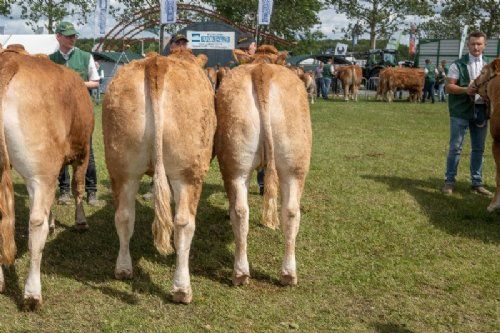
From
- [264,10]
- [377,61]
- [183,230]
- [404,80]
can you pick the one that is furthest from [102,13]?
[183,230]

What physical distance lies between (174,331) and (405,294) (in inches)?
76.1

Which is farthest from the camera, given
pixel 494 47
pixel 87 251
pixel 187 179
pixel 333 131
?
pixel 494 47

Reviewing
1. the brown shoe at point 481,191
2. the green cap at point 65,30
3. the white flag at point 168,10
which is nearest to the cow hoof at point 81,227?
the green cap at point 65,30

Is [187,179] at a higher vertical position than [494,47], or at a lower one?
lower

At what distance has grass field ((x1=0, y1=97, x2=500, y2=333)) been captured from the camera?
3.91 m

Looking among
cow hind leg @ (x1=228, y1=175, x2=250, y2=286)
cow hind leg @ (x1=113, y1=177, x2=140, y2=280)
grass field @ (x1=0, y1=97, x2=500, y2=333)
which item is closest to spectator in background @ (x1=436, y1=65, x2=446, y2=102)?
grass field @ (x1=0, y1=97, x2=500, y2=333)

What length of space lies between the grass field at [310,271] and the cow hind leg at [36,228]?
117 mm

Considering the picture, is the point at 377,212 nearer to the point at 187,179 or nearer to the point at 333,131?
the point at 187,179

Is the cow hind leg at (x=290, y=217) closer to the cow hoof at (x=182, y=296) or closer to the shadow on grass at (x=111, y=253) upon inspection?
the shadow on grass at (x=111, y=253)

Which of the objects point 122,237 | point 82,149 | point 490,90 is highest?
point 490,90

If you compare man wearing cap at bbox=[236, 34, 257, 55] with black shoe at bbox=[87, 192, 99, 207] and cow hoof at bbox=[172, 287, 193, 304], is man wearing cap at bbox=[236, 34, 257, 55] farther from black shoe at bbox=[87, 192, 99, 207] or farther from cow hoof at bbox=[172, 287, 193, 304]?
cow hoof at bbox=[172, 287, 193, 304]

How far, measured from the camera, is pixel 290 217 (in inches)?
175

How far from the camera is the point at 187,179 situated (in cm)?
408

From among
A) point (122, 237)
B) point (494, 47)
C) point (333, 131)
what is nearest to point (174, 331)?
point (122, 237)
